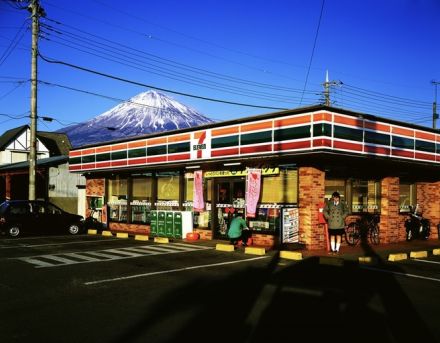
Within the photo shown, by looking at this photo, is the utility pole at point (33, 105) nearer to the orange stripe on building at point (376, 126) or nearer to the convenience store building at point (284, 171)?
the convenience store building at point (284, 171)

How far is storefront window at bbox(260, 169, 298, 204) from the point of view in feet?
52.3

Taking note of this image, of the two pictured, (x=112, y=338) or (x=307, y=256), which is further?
(x=307, y=256)

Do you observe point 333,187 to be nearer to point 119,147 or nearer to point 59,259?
point 59,259

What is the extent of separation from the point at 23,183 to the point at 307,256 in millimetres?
30450

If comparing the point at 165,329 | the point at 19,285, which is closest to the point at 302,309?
A: the point at 165,329

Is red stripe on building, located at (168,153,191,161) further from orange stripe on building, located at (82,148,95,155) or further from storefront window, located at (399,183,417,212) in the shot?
storefront window, located at (399,183,417,212)

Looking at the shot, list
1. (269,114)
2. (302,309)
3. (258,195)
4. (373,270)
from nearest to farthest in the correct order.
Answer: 1. (302,309)
2. (373,270)
3. (269,114)
4. (258,195)

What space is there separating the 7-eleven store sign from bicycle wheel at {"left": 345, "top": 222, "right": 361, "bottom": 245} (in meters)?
5.83

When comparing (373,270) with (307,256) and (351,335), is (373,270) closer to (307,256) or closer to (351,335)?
(307,256)

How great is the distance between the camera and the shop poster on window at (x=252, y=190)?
16.6 metres

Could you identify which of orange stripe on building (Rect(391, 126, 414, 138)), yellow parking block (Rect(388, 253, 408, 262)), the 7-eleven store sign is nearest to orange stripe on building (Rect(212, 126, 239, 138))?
the 7-eleven store sign

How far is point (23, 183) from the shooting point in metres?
37.6

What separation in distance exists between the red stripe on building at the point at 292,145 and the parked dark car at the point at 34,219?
12007mm

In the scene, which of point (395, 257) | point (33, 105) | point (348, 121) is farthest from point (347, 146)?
point (33, 105)
